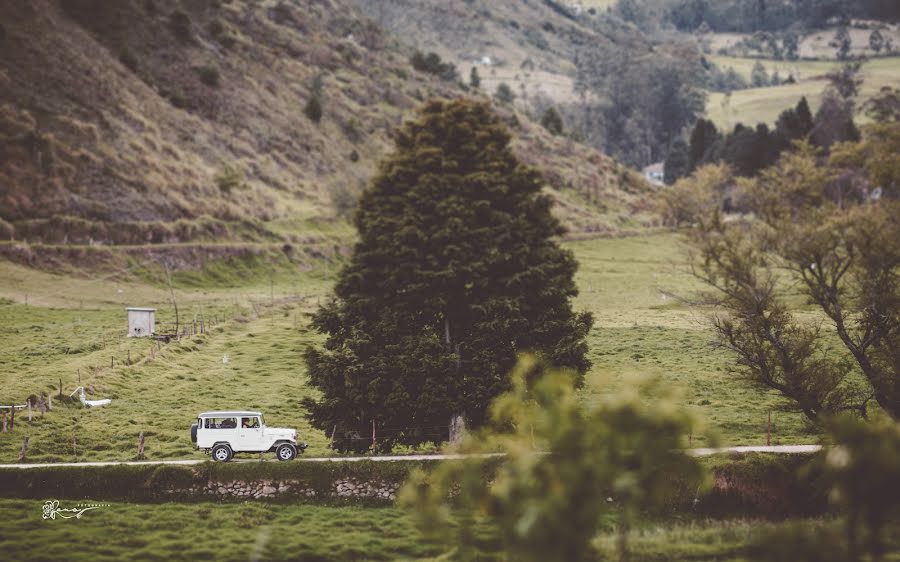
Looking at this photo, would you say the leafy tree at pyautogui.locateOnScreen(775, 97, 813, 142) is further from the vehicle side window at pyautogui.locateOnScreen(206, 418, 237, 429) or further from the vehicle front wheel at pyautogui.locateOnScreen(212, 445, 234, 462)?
the vehicle front wheel at pyautogui.locateOnScreen(212, 445, 234, 462)

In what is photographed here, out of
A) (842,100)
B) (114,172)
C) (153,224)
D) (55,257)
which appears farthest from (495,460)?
(842,100)

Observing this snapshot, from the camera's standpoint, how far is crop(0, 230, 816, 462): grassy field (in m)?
36.7

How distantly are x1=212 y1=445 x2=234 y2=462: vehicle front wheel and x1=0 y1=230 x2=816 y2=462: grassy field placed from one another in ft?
6.89

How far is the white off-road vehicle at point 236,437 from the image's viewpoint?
32750 mm

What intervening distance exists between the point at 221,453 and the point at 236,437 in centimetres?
91

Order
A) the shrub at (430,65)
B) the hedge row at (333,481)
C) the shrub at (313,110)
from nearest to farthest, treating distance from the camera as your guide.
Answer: the hedge row at (333,481) < the shrub at (313,110) < the shrub at (430,65)

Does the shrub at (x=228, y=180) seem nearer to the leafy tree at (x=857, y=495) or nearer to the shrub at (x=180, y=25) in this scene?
the shrub at (x=180, y=25)

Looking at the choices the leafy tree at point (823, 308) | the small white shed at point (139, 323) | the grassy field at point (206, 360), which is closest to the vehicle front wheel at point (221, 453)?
the grassy field at point (206, 360)

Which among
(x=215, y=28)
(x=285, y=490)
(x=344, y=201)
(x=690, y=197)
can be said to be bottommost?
(x=285, y=490)

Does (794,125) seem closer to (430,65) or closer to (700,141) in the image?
(700,141)

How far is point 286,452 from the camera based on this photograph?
32.9 metres

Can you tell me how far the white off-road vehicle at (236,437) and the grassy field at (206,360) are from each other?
7.09ft

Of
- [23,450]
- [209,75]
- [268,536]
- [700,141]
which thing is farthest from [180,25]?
[268,536]

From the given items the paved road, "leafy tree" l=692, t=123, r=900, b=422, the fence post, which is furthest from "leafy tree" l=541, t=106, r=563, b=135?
the fence post
